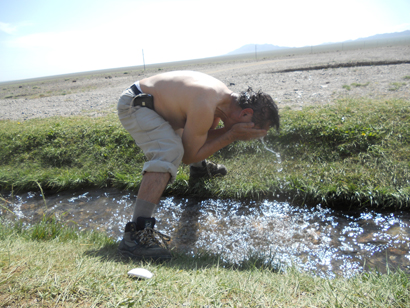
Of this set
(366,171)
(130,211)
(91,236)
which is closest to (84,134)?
(130,211)

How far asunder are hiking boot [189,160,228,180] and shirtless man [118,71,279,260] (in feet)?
2.76

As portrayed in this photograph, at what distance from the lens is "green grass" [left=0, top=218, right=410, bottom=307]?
132 cm

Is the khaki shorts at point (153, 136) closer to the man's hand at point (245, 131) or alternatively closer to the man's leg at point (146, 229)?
the man's leg at point (146, 229)

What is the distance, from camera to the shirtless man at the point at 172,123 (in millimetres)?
2301

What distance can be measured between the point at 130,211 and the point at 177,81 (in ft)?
5.34

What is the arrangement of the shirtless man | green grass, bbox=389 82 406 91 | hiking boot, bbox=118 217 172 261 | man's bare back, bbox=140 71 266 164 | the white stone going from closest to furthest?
the white stone → hiking boot, bbox=118 217 172 261 → the shirtless man → man's bare back, bbox=140 71 266 164 → green grass, bbox=389 82 406 91

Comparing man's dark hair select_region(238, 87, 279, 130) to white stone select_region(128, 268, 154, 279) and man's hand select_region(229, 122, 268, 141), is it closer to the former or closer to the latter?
man's hand select_region(229, 122, 268, 141)

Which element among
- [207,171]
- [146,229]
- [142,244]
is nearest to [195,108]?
[146,229]

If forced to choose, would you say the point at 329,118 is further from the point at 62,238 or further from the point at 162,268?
the point at 62,238

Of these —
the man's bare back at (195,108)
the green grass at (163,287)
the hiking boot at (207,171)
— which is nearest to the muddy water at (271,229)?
the hiking boot at (207,171)

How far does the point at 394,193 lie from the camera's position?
9.30 feet

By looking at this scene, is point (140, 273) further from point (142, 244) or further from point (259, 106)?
point (259, 106)

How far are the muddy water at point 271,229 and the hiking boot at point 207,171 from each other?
14.0 inches

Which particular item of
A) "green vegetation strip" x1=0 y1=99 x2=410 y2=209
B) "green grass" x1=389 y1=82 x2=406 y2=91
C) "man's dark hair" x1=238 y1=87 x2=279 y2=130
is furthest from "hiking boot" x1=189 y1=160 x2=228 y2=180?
"green grass" x1=389 y1=82 x2=406 y2=91
